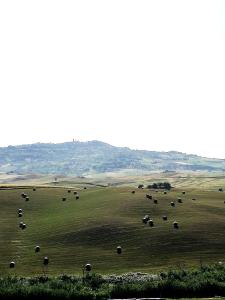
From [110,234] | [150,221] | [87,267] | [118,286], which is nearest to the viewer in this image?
[118,286]

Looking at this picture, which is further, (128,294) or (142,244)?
(142,244)

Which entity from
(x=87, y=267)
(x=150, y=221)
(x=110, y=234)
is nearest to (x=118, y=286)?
(x=87, y=267)

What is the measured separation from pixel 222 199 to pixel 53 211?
3596 centimetres

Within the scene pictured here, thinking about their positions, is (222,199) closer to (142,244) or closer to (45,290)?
(142,244)

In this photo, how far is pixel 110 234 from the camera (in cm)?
7525

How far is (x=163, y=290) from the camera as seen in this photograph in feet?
164

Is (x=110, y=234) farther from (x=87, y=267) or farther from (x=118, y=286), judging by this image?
(x=118, y=286)

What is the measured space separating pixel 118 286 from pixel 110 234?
2584 centimetres

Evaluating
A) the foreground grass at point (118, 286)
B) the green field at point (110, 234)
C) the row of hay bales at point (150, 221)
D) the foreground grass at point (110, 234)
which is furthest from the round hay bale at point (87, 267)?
the row of hay bales at point (150, 221)

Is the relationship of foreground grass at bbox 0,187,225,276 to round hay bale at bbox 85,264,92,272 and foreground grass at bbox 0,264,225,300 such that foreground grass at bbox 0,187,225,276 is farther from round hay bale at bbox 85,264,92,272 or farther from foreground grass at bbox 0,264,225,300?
foreground grass at bbox 0,264,225,300

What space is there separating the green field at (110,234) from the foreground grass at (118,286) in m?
5.81

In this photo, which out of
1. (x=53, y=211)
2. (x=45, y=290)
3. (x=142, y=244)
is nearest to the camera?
(x=45, y=290)

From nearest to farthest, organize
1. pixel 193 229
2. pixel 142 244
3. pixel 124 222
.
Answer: pixel 142 244, pixel 193 229, pixel 124 222

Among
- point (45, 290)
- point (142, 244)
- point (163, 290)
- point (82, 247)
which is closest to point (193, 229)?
point (142, 244)
